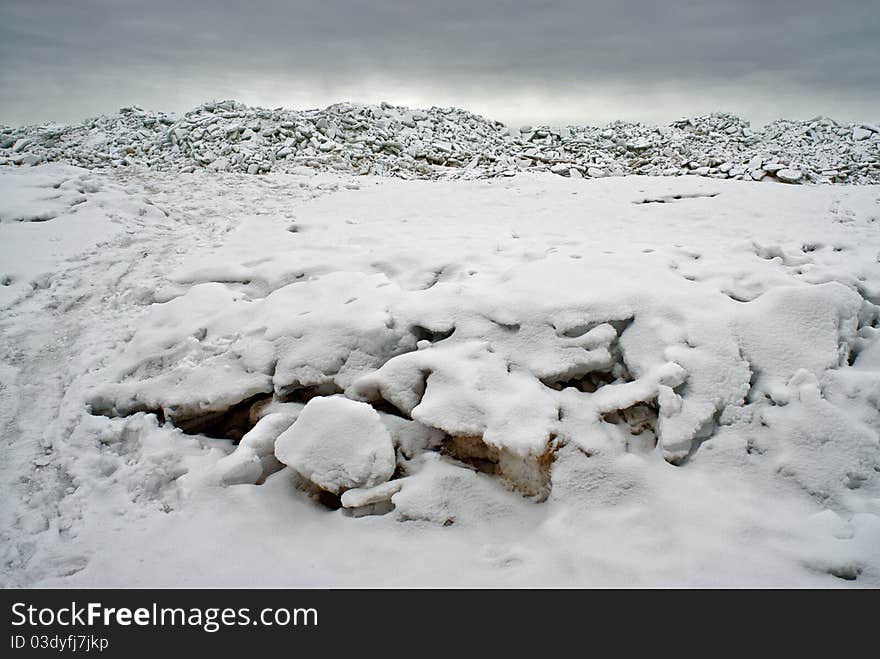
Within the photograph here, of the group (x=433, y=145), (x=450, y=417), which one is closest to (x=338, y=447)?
(x=450, y=417)

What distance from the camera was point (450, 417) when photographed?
3.44 metres

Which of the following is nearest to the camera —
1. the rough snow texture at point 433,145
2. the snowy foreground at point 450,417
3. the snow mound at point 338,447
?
the snowy foreground at point 450,417

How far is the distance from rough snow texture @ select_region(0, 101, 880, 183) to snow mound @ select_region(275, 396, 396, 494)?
9569 mm

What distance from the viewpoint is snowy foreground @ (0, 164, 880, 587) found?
9.50 feet

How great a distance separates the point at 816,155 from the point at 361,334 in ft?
55.3

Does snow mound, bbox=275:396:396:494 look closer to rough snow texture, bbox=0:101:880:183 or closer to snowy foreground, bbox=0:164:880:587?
snowy foreground, bbox=0:164:880:587

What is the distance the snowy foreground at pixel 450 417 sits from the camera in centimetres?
290

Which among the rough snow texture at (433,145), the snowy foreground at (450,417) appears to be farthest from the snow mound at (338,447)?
the rough snow texture at (433,145)

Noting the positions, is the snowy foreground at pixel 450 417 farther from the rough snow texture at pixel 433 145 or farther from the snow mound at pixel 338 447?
the rough snow texture at pixel 433 145

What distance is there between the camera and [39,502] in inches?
133

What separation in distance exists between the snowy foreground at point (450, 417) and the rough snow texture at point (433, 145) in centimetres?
766

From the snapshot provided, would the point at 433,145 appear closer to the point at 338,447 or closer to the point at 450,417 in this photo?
the point at 450,417

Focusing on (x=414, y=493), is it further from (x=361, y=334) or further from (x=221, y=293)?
(x=221, y=293)
